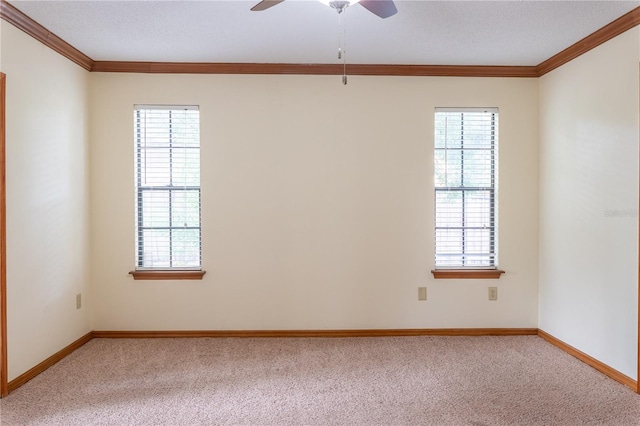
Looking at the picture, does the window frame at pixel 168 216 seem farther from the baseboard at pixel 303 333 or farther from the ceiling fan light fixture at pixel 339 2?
the ceiling fan light fixture at pixel 339 2

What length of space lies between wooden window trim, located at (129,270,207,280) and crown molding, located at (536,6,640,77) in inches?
142

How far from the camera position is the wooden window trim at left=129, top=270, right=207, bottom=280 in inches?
155

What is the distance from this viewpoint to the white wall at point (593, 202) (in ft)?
9.68

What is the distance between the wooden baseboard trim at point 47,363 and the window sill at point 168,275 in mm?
678

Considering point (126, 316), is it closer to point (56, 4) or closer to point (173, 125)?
point (173, 125)

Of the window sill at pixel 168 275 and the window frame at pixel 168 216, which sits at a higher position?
the window frame at pixel 168 216

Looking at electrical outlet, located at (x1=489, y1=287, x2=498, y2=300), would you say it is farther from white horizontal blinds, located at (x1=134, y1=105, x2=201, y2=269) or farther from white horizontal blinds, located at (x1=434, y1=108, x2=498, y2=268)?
white horizontal blinds, located at (x1=134, y1=105, x2=201, y2=269)

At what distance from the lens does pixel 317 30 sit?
3.16 metres

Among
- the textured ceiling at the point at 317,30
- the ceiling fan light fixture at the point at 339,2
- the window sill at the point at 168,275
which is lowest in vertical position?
the window sill at the point at 168,275

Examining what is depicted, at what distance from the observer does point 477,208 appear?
13.5 ft

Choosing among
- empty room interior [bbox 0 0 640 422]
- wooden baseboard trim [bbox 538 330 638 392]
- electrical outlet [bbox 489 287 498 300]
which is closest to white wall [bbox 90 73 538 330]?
empty room interior [bbox 0 0 640 422]

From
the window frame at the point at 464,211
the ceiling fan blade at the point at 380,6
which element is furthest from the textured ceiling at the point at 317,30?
the window frame at the point at 464,211

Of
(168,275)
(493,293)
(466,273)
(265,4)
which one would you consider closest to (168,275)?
(168,275)

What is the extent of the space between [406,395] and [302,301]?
1450 mm
